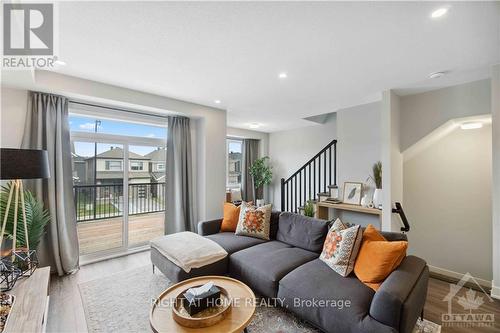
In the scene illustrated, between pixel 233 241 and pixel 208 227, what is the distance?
23.5 inches

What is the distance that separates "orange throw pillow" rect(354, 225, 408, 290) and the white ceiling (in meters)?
1.77

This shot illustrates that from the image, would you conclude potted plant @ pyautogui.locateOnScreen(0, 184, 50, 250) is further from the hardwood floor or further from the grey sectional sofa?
the grey sectional sofa

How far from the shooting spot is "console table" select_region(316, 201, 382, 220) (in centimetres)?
336

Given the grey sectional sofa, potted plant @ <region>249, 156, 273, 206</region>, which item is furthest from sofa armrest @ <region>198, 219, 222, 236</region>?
potted plant @ <region>249, 156, 273, 206</region>

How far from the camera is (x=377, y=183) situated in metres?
3.50

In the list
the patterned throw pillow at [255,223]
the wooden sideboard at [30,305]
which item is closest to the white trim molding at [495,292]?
the patterned throw pillow at [255,223]

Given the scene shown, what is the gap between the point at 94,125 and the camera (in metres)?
3.42

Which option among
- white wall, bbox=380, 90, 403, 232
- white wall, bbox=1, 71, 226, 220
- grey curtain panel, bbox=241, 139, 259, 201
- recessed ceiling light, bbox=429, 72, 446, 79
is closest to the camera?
recessed ceiling light, bbox=429, 72, 446, 79

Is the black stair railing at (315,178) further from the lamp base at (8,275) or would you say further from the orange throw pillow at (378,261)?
the lamp base at (8,275)

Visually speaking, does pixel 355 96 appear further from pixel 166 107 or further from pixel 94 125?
pixel 94 125

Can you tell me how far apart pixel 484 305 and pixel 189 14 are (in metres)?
3.92

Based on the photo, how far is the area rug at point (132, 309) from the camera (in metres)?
1.93

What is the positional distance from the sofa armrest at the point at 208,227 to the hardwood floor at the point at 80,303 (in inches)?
40.3

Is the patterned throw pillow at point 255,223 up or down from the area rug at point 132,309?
up
